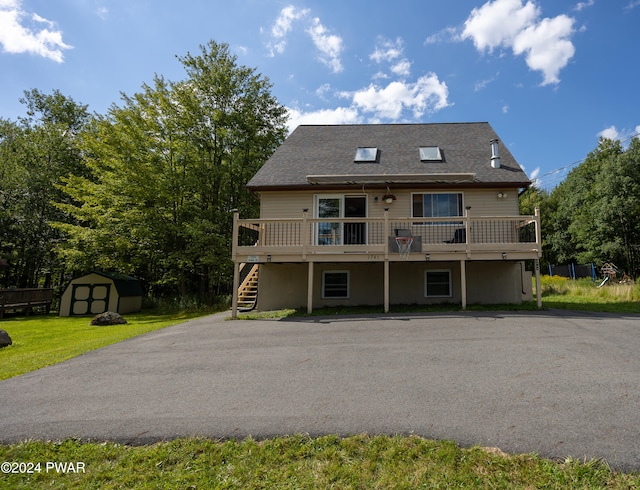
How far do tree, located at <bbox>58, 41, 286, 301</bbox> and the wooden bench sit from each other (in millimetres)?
2192

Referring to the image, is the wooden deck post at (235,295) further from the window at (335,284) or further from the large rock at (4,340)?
the large rock at (4,340)

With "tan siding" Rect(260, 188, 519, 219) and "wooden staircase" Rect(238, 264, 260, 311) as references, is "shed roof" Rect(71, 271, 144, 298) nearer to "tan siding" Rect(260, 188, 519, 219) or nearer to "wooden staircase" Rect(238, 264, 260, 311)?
"wooden staircase" Rect(238, 264, 260, 311)

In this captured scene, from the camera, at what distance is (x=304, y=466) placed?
8.84 ft

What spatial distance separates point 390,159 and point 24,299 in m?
18.2

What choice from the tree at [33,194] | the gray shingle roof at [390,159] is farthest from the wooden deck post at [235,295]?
the tree at [33,194]

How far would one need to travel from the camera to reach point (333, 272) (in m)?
12.2

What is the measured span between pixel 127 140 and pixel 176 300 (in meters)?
8.95

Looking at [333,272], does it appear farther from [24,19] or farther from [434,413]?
[24,19]

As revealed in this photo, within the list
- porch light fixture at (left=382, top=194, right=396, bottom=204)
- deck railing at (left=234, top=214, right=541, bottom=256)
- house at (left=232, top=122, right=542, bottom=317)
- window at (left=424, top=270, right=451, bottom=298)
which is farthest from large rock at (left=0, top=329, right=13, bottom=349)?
window at (left=424, top=270, right=451, bottom=298)

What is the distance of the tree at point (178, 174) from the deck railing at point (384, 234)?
7.39 metres

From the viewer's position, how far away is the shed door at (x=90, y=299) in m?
16.0

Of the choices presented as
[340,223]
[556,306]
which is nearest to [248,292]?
[340,223]

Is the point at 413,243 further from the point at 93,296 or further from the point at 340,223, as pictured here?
the point at 93,296

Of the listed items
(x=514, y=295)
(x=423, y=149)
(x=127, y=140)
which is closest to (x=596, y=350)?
(x=514, y=295)
